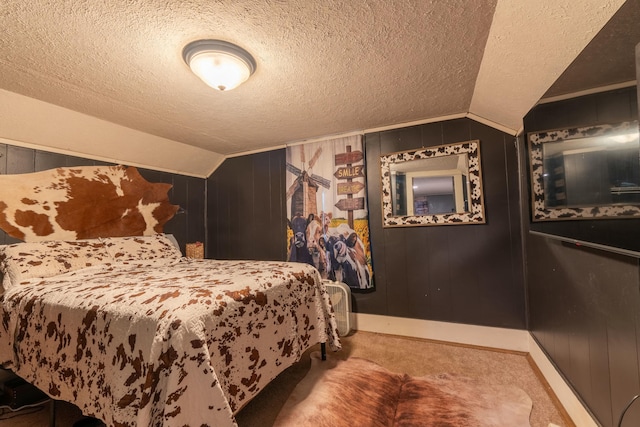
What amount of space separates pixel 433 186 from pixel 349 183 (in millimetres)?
863

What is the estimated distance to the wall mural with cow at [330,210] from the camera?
2844 mm

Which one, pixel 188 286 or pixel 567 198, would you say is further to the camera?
pixel 188 286

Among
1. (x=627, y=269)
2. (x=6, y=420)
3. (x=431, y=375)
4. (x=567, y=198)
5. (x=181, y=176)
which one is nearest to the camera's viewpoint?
(x=627, y=269)

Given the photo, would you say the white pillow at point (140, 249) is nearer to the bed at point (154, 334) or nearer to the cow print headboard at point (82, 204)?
the cow print headboard at point (82, 204)

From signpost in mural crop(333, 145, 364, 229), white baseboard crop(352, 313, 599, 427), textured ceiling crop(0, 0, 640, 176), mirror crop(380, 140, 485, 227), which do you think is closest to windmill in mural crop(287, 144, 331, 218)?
signpost in mural crop(333, 145, 364, 229)

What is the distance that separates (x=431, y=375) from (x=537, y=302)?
1.01 m

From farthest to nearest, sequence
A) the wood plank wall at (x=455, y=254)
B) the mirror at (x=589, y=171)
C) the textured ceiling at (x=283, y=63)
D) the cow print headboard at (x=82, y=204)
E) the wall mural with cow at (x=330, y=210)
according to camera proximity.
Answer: the wall mural with cow at (x=330, y=210), the wood plank wall at (x=455, y=254), the cow print headboard at (x=82, y=204), the textured ceiling at (x=283, y=63), the mirror at (x=589, y=171)

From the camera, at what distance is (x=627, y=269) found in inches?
40.4

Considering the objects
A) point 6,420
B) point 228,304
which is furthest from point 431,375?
point 6,420

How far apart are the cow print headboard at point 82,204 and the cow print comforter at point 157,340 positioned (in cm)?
85

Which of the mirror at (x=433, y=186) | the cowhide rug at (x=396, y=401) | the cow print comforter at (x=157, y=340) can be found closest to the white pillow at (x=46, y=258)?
the cow print comforter at (x=157, y=340)

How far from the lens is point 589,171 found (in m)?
1.08

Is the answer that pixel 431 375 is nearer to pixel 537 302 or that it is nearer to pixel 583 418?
pixel 583 418

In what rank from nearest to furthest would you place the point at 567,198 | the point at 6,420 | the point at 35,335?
the point at 567,198, the point at 35,335, the point at 6,420
